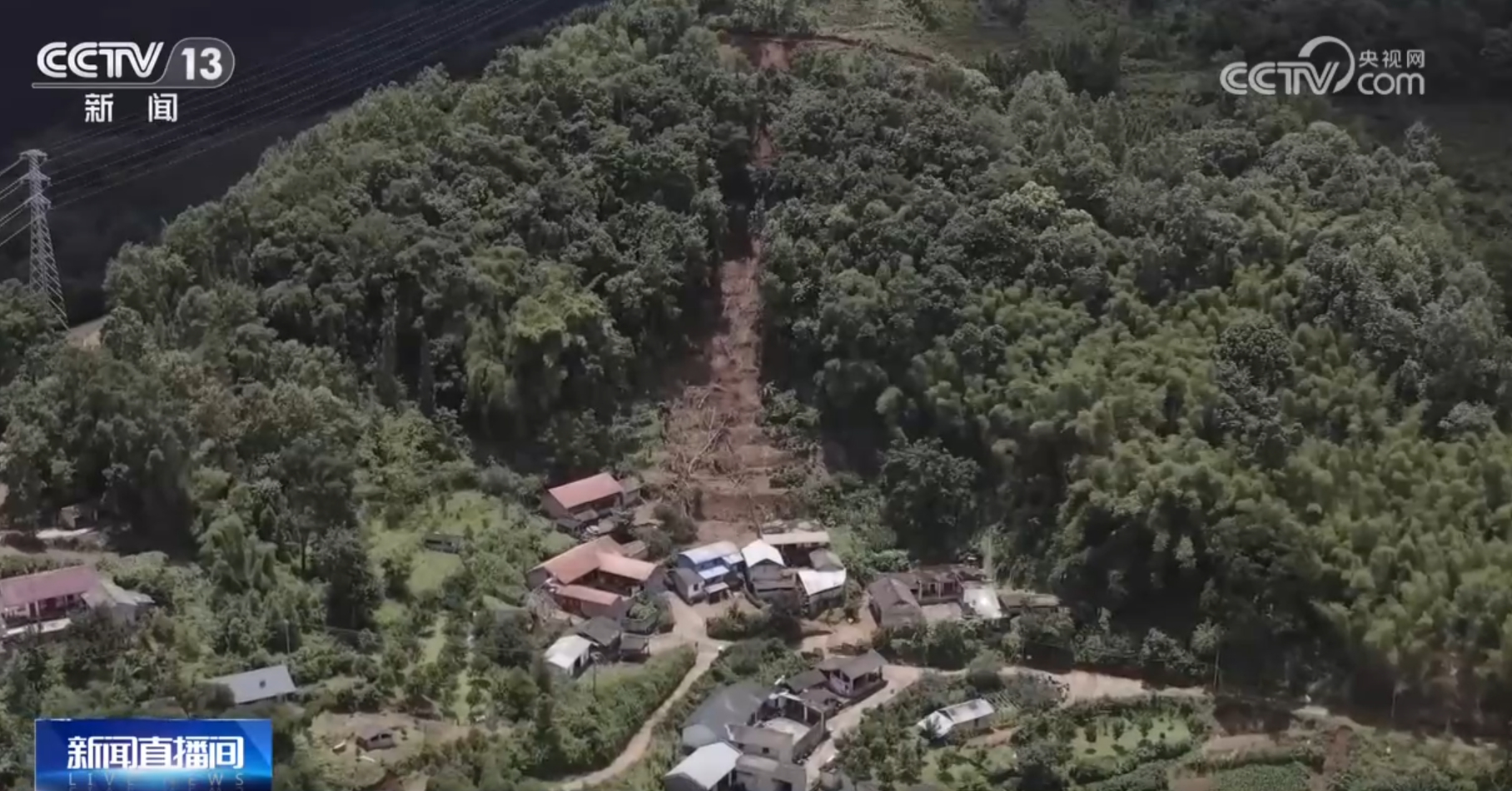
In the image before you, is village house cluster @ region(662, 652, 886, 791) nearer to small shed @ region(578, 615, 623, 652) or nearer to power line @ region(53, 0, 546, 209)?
small shed @ region(578, 615, 623, 652)

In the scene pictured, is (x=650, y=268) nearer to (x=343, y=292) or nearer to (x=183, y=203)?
(x=343, y=292)

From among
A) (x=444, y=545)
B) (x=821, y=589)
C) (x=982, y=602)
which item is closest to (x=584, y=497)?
(x=444, y=545)

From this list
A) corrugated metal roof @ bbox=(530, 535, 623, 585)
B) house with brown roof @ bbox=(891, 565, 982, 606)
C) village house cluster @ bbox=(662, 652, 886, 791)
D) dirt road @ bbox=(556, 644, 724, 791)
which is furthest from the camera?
house with brown roof @ bbox=(891, 565, 982, 606)

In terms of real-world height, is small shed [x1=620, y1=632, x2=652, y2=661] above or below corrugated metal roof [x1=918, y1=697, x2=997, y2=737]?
above

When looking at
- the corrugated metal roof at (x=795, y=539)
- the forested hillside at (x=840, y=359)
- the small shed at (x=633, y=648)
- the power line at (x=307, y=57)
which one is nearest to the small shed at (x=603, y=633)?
the small shed at (x=633, y=648)

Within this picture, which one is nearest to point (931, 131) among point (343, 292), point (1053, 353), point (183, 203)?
point (1053, 353)
